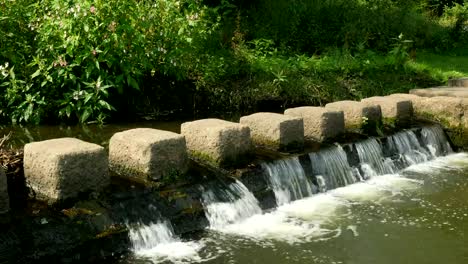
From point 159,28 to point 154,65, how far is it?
61 centimetres

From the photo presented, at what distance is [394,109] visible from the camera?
28.7ft

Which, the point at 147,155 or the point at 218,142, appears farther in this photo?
the point at 218,142

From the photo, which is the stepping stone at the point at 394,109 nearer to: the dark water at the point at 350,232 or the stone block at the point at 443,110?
the stone block at the point at 443,110

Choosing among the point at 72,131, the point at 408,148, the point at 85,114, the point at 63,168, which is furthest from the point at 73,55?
the point at 408,148

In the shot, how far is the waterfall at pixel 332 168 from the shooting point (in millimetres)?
6754

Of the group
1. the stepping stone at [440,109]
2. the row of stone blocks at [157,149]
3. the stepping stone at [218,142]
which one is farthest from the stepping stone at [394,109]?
the stepping stone at [218,142]

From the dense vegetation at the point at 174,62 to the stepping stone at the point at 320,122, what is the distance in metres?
2.52

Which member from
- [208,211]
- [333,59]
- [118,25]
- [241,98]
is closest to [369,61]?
[333,59]

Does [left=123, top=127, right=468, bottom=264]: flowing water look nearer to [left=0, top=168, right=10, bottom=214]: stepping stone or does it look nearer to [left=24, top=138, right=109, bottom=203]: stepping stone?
[left=24, top=138, right=109, bottom=203]: stepping stone

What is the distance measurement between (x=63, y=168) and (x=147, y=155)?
0.91 m

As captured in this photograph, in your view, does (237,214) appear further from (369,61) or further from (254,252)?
(369,61)

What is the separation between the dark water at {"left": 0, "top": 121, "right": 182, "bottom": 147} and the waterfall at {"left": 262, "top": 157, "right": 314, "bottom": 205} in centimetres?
214

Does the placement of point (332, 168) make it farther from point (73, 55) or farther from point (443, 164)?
point (73, 55)

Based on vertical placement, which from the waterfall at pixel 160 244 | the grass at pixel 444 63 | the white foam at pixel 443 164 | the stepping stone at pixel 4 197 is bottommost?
the waterfall at pixel 160 244
